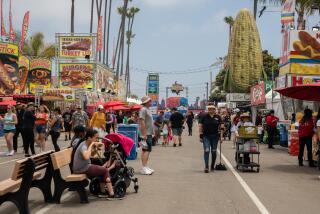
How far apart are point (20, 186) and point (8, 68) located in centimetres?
3633

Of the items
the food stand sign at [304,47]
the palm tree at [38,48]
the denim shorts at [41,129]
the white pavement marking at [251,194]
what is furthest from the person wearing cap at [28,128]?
the palm tree at [38,48]

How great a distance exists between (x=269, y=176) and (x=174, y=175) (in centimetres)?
227

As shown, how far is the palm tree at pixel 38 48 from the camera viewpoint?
59812mm

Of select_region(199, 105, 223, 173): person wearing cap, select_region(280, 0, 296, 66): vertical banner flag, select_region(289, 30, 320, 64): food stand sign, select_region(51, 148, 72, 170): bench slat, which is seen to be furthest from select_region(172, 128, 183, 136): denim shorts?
select_region(51, 148, 72, 170): bench slat

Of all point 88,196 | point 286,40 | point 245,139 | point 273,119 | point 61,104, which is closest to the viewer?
point 88,196

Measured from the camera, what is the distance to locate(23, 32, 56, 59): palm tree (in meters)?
59.8

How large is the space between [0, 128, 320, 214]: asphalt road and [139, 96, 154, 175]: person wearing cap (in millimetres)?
385

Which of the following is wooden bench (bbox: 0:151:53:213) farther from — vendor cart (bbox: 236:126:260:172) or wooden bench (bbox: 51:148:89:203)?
vendor cart (bbox: 236:126:260:172)

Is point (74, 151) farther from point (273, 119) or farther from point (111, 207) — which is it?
point (273, 119)

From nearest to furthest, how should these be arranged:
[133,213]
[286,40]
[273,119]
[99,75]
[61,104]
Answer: [133,213], [273,119], [286,40], [61,104], [99,75]

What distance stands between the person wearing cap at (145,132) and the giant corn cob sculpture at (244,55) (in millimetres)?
40881

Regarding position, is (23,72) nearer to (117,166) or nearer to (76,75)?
(76,75)

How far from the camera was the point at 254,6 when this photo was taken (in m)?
50.2

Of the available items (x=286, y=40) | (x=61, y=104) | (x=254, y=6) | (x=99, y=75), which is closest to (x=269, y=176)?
(x=286, y=40)
